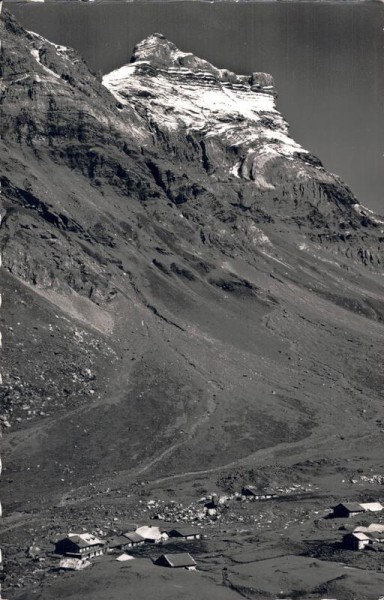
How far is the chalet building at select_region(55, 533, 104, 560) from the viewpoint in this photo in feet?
540

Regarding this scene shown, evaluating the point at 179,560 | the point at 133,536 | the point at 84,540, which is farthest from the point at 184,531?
the point at 179,560

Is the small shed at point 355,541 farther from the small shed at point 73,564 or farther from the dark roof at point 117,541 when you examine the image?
the small shed at point 73,564

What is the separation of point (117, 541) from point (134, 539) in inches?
96.9

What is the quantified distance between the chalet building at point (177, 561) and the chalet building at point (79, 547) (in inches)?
500

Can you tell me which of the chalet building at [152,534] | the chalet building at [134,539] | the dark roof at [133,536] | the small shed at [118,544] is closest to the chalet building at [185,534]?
the chalet building at [152,534]

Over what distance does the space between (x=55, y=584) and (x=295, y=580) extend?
90.8 ft

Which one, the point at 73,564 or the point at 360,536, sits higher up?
the point at 73,564

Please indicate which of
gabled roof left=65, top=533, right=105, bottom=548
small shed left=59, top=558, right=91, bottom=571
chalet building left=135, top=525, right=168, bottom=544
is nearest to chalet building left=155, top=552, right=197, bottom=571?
small shed left=59, top=558, right=91, bottom=571

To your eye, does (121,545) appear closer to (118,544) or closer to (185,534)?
(118,544)

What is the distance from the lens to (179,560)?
156m

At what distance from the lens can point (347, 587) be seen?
142 m

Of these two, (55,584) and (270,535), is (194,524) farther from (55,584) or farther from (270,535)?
(55,584)

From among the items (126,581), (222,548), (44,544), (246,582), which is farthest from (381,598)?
(44,544)

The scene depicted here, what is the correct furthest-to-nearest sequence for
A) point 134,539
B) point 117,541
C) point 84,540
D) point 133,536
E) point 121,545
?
point 133,536
point 134,539
point 117,541
point 121,545
point 84,540
